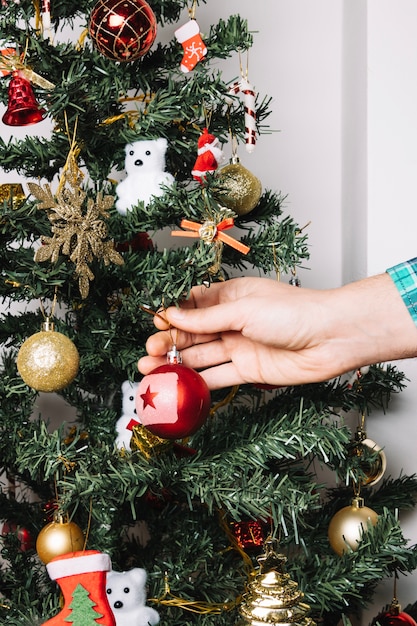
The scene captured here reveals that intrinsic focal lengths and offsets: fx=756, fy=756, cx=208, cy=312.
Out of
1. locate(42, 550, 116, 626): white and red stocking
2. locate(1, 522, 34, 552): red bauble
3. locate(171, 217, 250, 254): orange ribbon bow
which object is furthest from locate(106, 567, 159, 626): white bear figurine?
locate(171, 217, 250, 254): orange ribbon bow

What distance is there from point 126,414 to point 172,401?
0.28 metres

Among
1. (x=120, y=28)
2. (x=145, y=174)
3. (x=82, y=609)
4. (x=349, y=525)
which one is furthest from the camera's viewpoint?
(x=349, y=525)

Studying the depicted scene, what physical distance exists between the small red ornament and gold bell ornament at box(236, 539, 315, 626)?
209 mm

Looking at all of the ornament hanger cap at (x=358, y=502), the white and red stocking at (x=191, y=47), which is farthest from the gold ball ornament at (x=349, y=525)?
the white and red stocking at (x=191, y=47)

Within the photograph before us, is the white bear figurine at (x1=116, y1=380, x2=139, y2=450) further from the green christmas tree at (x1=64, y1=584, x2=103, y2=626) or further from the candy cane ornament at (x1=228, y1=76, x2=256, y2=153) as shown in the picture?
the candy cane ornament at (x1=228, y1=76, x2=256, y2=153)

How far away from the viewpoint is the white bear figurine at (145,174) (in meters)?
1.08

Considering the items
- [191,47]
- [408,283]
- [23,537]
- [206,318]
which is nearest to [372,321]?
[408,283]

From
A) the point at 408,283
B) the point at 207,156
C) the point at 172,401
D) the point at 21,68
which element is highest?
the point at 21,68

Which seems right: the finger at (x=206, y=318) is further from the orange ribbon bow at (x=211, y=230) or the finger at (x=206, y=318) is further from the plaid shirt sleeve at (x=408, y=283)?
the plaid shirt sleeve at (x=408, y=283)

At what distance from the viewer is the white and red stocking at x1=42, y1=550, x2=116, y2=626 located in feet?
2.86

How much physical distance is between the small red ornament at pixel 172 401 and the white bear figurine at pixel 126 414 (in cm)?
22

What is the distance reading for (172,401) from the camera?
89 centimetres

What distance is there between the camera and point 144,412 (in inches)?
35.8

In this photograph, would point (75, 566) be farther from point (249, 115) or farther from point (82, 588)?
point (249, 115)
